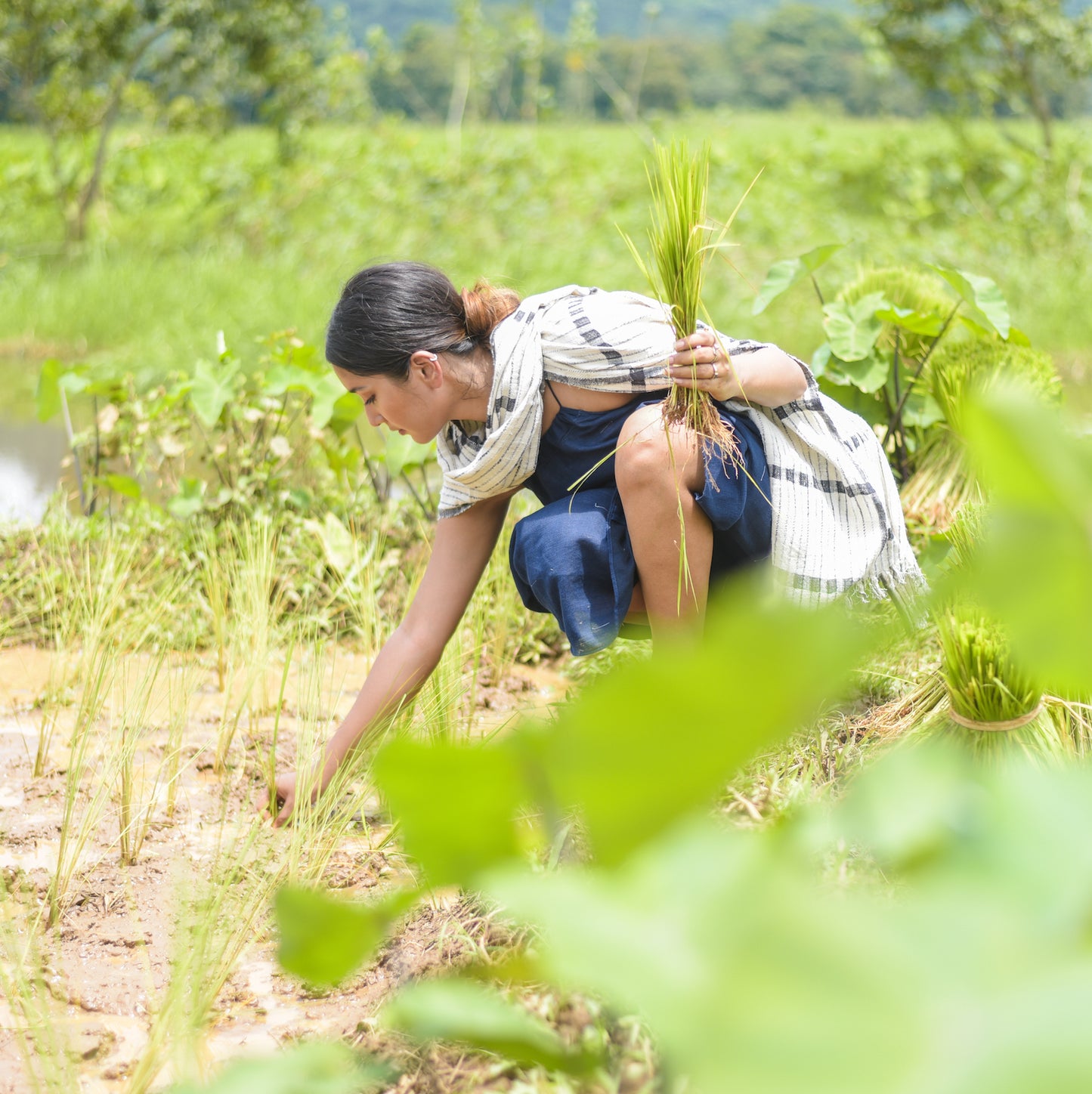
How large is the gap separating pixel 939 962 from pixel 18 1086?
3.61 ft

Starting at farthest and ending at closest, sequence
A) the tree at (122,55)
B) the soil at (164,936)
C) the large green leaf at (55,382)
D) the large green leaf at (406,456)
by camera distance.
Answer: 1. the tree at (122,55)
2. the large green leaf at (55,382)
3. the large green leaf at (406,456)
4. the soil at (164,936)

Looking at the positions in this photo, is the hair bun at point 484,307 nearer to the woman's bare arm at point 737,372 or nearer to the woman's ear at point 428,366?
the woman's ear at point 428,366

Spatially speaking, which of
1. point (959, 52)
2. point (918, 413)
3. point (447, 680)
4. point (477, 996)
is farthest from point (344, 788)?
point (959, 52)

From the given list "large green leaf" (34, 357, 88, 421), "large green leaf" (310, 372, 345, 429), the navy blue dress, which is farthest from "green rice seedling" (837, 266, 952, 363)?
"large green leaf" (34, 357, 88, 421)

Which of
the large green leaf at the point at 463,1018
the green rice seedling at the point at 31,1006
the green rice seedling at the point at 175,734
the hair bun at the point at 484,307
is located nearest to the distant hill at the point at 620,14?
the hair bun at the point at 484,307

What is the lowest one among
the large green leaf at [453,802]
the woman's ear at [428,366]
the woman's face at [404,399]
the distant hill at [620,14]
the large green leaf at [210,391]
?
the distant hill at [620,14]

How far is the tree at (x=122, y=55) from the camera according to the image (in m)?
7.14

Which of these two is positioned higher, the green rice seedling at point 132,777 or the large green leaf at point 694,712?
the large green leaf at point 694,712

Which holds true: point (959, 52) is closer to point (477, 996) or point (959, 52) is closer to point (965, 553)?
Result: point (965, 553)

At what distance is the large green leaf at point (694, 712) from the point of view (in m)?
0.31

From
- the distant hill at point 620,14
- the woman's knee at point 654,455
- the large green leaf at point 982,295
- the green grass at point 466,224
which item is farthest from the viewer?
the distant hill at point 620,14

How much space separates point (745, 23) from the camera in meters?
41.9

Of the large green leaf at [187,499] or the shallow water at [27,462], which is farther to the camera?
the shallow water at [27,462]

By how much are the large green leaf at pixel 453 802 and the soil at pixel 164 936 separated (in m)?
0.66
